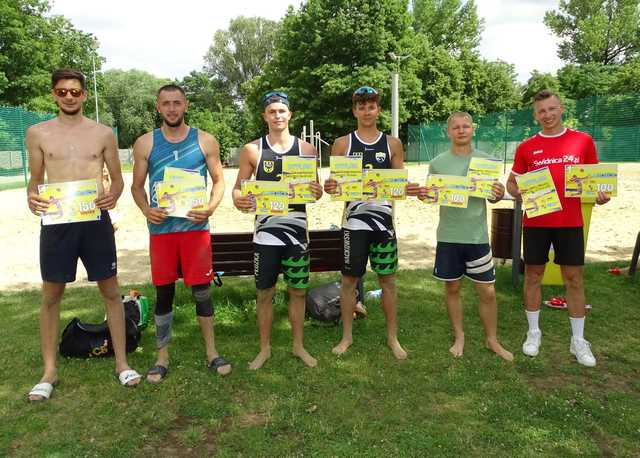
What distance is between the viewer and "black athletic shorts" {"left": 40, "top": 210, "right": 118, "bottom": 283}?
377 centimetres

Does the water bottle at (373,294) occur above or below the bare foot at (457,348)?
above

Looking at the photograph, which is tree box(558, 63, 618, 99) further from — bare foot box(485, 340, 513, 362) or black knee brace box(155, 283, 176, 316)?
black knee brace box(155, 283, 176, 316)

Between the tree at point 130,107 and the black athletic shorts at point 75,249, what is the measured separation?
7087 centimetres

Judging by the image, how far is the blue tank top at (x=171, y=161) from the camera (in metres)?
3.95

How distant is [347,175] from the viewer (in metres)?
4.21

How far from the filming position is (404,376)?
164 inches

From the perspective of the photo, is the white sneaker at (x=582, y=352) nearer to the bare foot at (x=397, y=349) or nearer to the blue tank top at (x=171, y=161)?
the bare foot at (x=397, y=349)

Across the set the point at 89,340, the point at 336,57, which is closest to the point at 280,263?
the point at 89,340

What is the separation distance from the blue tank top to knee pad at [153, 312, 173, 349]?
80 cm

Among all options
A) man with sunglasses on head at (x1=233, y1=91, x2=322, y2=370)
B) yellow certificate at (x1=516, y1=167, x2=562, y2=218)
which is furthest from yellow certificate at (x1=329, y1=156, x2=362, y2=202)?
yellow certificate at (x1=516, y1=167, x2=562, y2=218)

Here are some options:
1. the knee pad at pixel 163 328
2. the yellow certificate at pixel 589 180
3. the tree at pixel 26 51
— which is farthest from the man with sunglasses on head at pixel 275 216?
the tree at pixel 26 51

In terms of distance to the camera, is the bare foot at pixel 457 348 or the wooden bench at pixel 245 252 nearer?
the bare foot at pixel 457 348

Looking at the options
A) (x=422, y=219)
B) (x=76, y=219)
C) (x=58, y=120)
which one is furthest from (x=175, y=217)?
(x=422, y=219)

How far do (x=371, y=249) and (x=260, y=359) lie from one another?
1.42m
